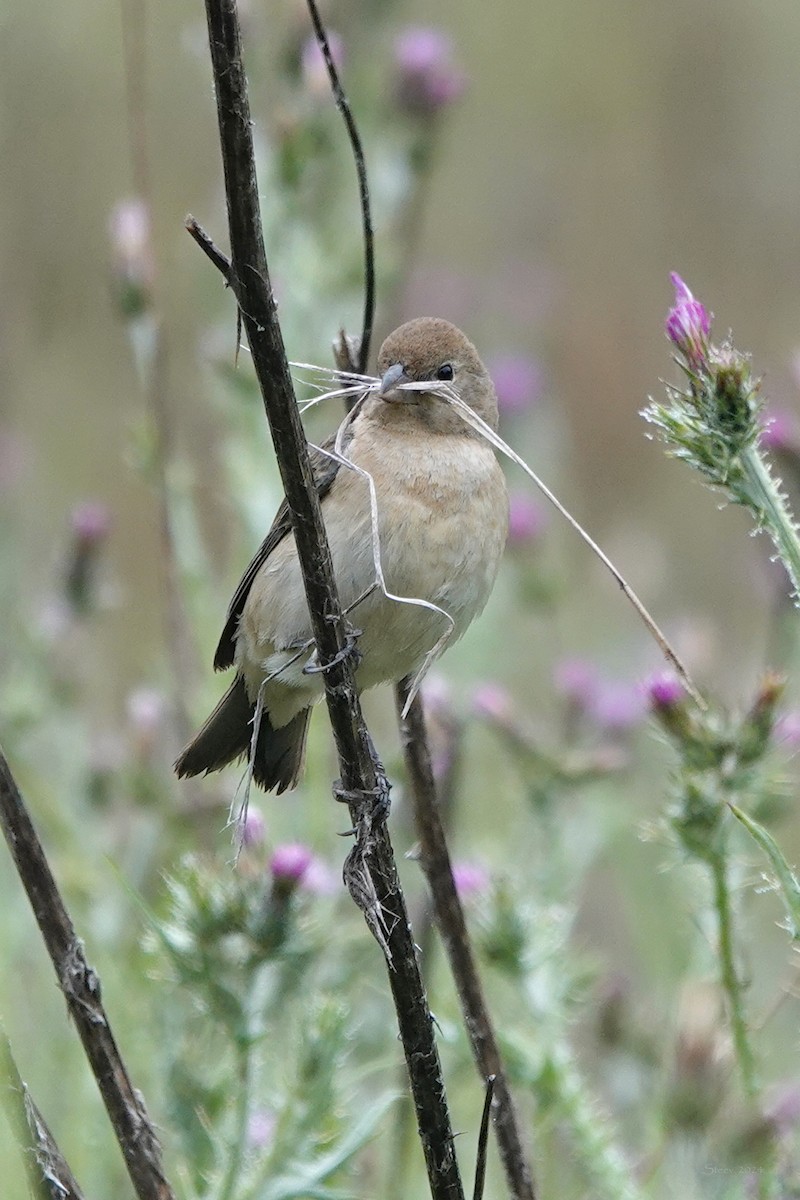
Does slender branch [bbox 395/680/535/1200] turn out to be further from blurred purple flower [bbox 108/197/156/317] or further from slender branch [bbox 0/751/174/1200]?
blurred purple flower [bbox 108/197/156/317]

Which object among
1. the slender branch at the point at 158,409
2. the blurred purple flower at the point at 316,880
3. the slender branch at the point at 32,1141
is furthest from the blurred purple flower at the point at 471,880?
the slender branch at the point at 32,1141

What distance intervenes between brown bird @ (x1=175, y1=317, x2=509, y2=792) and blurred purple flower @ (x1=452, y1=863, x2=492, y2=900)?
39 cm

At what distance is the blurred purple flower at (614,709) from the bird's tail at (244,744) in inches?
40.9

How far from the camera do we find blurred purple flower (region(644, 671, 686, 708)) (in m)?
2.38

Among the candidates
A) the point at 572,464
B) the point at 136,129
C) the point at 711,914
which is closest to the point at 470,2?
the point at 572,464

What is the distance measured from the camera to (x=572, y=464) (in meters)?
7.59

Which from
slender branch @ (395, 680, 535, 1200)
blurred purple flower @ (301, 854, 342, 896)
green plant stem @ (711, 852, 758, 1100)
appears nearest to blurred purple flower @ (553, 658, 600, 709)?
blurred purple flower @ (301, 854, 342, 896)

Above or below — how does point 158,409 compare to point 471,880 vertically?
above

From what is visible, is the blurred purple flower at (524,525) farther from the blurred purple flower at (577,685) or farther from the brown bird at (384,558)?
the brown bird at (384,558)

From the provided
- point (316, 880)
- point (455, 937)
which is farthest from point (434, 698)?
point (455, 937)

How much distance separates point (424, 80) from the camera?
451cm

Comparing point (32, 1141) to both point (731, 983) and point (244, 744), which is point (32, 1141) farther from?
point (244, 744)

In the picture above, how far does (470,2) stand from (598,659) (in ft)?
15.8

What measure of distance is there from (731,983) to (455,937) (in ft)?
1.34
